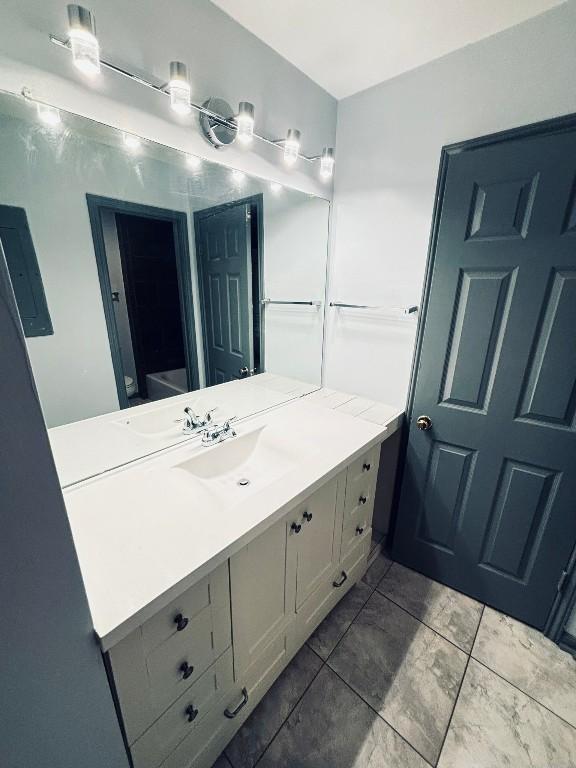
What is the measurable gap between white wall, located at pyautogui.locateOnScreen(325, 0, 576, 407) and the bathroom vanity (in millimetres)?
509

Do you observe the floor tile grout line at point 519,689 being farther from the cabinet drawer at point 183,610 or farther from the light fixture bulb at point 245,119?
the light fixture bulb at point 245,119

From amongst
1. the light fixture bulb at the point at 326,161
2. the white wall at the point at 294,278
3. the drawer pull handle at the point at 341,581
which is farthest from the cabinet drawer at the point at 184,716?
the light fixture bulb at the point at 326,161

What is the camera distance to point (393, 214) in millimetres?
1463

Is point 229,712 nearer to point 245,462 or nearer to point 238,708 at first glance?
point 238,708

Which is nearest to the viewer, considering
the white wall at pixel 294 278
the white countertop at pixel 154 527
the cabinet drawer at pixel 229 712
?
the white countertop at pixel 154 527

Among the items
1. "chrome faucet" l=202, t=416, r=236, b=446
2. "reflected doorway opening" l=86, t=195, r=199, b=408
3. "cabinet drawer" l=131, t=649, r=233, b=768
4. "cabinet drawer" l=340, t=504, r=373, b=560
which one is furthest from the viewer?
"cabinet drawer" l=340, t=504, r=373, b=560

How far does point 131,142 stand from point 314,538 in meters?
1.44

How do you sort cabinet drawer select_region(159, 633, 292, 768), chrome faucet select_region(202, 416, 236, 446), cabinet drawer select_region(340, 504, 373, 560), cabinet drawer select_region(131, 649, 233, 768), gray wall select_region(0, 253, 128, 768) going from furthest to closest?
cabinet drawer select_region(340, 504, 373, 560) < chrome faucet select_region(202, 416, 236, 446) < cabinet drawer select_region(159, 633, 292, 768) < cabinet drawer select_region(131, 649, 233, 768) < gray wall select_region(0, 253, 128, 768)

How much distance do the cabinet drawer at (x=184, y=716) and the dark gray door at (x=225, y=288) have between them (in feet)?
3.12

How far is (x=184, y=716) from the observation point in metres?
0.80

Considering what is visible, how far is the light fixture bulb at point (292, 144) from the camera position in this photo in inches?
48.8

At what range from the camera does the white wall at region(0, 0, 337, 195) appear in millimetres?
708

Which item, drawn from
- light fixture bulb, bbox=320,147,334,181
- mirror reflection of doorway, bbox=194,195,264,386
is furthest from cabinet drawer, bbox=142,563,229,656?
light fixture bulb, bbox=320,147,334,181

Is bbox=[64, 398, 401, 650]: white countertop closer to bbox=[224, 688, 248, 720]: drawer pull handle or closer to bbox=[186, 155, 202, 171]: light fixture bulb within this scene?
bbox=[224, 688, 248, 720]: drawer pull handle
